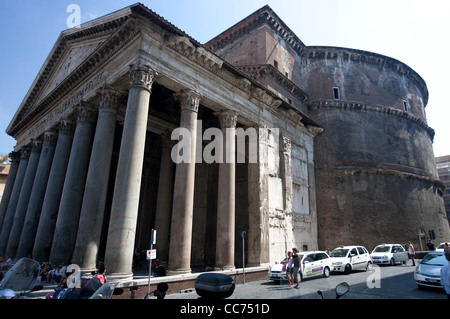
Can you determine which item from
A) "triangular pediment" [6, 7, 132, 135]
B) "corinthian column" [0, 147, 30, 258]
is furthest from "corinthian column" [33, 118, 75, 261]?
"corinthian column" [0, 147, 30, 258]

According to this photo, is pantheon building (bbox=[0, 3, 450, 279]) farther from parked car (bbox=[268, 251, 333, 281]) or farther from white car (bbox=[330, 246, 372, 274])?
white car (bbox=[330, 246, 372, 274])

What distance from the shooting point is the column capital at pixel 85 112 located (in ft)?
42.5

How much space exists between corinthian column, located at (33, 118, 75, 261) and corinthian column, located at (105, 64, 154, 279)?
22.5 ft

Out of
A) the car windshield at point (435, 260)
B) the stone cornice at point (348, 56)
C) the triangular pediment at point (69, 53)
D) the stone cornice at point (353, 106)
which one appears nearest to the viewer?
the car windshield at point (435, 260)

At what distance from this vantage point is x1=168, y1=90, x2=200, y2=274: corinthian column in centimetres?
985

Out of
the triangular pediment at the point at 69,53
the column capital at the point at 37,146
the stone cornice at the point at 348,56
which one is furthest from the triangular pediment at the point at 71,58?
the stone cornice at the point at 348,56

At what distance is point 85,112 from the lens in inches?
512

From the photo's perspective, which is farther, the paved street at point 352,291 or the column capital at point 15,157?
the column capital at point 15,157

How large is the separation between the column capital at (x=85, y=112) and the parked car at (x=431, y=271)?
1438 cm

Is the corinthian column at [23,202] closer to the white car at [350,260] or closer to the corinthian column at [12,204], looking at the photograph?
the corinthian column at [12,204]

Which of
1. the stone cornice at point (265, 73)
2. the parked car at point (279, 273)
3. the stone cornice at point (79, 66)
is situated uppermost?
the stone cornice at point (265, 73)

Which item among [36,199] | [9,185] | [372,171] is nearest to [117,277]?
[36,199]

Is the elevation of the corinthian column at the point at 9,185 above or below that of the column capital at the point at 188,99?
below
